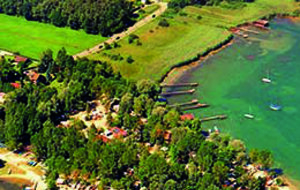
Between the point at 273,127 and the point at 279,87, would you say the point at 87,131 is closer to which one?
the point at 273,127

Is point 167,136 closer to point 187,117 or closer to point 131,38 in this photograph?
point 187,117

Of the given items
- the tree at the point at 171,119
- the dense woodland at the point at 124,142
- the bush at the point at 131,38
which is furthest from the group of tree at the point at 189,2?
the tree at the point at 171,119

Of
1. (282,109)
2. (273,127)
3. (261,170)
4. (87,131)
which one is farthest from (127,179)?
(282,109)

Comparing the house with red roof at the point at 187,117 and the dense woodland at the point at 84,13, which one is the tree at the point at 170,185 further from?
the dense woodland at the point at 84,13

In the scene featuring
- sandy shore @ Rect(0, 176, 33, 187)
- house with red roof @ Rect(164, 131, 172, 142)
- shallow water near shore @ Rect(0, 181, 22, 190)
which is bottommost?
shallow water near shore @ Rect(0, 181, 22, 190)

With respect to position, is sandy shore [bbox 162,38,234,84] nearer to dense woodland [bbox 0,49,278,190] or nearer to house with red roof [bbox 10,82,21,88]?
dense woodland [bbox 0,49,278,190]

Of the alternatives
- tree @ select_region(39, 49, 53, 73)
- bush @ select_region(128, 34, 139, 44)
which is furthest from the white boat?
tree @ select_region(39, 49, 53, 73)

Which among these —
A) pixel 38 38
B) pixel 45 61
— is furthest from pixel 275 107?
pixel 38 38
